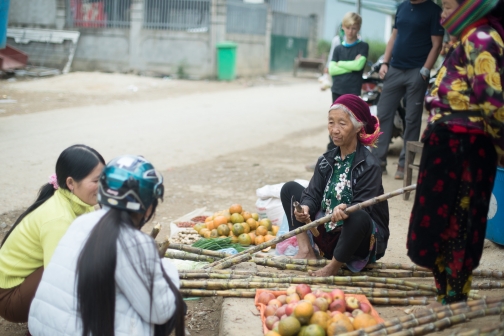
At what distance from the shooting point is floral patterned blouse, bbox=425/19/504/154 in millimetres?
2613

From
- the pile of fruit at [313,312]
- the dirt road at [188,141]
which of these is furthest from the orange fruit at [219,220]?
the pile of fruit at [313,312]

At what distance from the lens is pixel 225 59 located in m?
20.5

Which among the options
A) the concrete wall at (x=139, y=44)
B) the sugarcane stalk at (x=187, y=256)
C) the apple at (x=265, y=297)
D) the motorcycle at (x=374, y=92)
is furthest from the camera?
the concrete wall at (x=139, y=44)

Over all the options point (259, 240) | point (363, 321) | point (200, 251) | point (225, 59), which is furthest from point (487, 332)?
point (225, 59)

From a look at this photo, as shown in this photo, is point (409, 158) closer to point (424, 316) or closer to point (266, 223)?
point (266, 223)

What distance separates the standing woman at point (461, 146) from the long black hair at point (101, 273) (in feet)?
4.55

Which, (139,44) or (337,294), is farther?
(139,44)

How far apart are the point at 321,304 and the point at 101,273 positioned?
1.26 m

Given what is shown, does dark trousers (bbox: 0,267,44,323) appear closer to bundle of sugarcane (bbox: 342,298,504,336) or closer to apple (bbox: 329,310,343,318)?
apple (bbox: 329,310,343,318)

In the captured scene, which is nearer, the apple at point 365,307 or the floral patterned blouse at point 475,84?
the floral patterned blouse at point 475,84

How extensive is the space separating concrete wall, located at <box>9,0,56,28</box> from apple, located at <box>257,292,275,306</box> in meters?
21.1

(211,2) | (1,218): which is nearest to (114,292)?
(1,218)

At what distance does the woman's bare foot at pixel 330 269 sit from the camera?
370cm

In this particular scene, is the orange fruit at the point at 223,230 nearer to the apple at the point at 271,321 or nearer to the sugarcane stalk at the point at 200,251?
the sugarcane stalk at the point at 200,251
